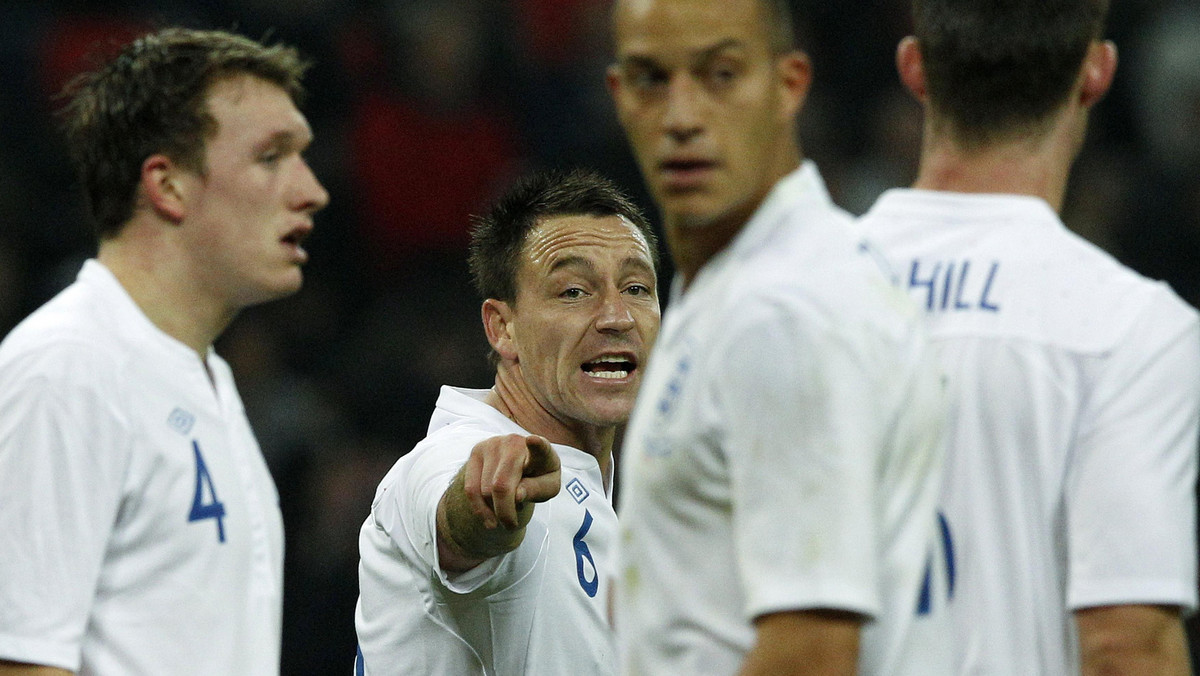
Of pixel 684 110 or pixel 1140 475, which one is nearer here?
pixel 684 110

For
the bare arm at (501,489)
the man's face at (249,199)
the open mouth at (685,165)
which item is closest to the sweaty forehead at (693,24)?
the open mouth at (685,165)

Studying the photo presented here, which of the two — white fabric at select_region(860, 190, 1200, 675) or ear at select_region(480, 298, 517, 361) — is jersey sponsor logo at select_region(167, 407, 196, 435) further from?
white fabric at select_region(860, 190, 1200, 675)

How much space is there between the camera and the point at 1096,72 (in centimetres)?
251

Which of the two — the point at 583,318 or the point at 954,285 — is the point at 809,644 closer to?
the point at 954,285

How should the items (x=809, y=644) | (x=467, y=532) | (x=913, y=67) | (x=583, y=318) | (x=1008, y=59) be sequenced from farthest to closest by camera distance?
(x=583, y=318) → (x=467, y=532) → (x=913, y=67) → (x=1008, y=59) → (x=809, y=644)

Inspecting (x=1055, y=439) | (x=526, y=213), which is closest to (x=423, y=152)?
(x=526, y=213)

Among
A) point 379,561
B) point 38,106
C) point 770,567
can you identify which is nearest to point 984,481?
point 770,567

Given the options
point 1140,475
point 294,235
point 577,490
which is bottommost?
point 577,490

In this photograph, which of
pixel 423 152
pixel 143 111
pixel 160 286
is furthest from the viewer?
pixel 423 152

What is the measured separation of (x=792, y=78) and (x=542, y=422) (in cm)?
198

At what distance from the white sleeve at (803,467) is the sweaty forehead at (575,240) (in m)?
2.14

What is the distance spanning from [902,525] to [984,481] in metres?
0.41

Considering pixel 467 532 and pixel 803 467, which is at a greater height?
pixel 803 467

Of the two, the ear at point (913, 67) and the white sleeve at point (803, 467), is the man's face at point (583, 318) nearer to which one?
the ear at point (913, 67)
